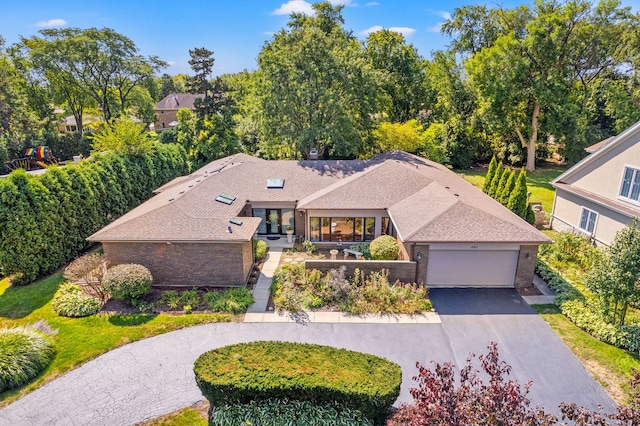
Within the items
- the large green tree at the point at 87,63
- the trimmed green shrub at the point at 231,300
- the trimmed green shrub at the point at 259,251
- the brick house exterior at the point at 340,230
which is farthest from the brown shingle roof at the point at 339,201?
the large green tree at the point at 87,63

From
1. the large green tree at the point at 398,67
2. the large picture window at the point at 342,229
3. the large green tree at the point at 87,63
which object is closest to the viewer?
the large picture window at the point at 342,229

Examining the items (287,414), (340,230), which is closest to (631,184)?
(340,230)

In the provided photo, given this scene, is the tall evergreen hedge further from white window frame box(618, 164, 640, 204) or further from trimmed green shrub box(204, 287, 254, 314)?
white window frame box(618, 164, 640, 204)

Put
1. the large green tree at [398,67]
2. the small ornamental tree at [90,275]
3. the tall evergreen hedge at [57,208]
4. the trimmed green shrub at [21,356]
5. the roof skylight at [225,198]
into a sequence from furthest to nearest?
the large green tree at [398,67], the roof skylight at [225,198], the tall evergreen hedge at [57,208], the small ornamental tree at [90,275], the trimmed green shrub at [21,356]

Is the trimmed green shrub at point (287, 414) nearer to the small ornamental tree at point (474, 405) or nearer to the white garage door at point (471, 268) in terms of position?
the small ornamental tree at point (474, 405)

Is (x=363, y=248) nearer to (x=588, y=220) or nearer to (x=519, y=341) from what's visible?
(x=519, y=341)

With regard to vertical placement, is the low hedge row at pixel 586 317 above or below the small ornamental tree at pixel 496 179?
below

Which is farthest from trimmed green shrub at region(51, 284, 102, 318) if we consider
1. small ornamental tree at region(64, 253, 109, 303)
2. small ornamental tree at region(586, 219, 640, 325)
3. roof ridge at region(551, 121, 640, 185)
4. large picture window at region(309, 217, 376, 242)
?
roof ridge at region(551, 121, 640, 185)
